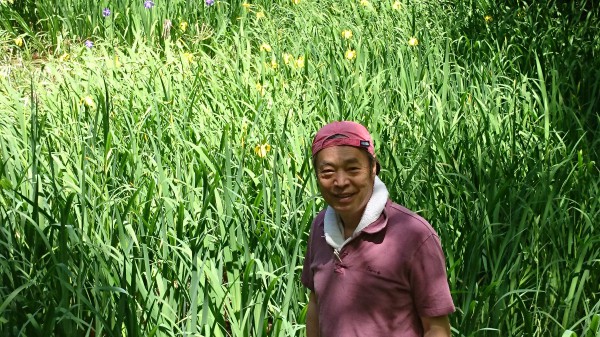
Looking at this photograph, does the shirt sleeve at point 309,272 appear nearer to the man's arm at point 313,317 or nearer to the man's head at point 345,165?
the man's arm at point 313,317

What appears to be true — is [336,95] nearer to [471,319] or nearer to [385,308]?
[471,319]

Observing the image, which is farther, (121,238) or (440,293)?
(121,238)

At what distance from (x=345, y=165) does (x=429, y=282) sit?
280 millimetres

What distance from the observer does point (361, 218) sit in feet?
6.89

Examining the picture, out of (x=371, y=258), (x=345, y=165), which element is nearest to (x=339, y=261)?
(x=371, y=258)

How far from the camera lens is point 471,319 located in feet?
9.21

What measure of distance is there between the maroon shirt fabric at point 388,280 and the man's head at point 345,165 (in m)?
0.06

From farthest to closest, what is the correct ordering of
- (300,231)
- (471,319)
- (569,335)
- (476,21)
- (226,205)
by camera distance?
(476,21) < (226,205) < (300,231) < (471,319) < (569,335)

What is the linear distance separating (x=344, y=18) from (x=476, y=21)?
76cm

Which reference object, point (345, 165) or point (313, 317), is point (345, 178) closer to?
point (345, 165)

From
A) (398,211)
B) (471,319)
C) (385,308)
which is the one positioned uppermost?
(398,211)

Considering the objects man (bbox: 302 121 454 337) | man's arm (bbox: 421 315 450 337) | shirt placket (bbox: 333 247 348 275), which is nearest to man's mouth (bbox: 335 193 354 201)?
man (bbox: 302 121 454 337)

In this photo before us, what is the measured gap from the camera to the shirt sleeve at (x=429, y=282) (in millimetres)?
2014

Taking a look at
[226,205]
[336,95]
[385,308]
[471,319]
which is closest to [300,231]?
[226,205]
